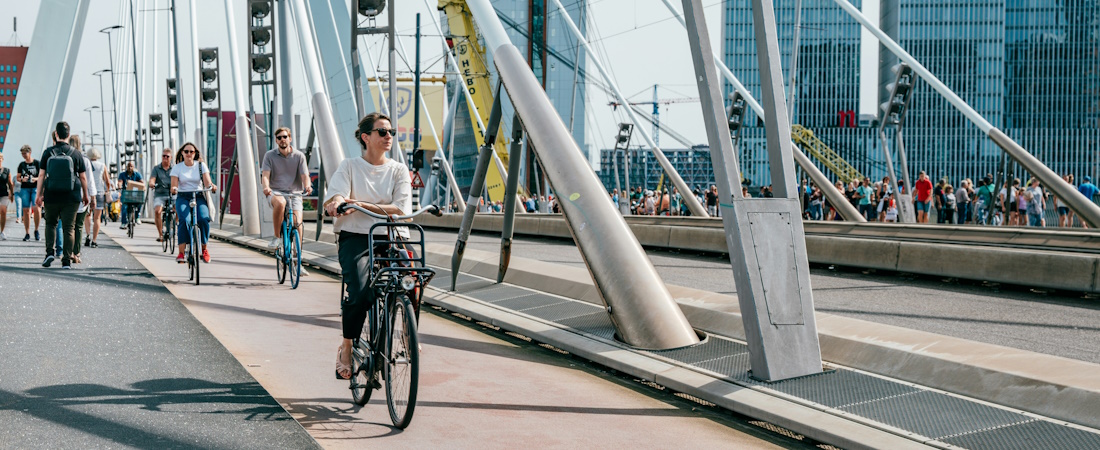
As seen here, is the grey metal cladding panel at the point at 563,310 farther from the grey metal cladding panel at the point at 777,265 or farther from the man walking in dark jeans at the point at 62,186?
the man walking in dark jeans at the point at 62,186

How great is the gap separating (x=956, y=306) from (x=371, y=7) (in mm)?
10265

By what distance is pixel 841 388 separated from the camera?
234 inches

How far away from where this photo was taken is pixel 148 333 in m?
7.94

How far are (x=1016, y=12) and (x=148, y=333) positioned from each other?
382ft

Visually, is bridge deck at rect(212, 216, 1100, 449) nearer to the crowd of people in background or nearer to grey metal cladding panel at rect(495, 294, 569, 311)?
grey metal cladding panel at rect(495, 294, 569, 311)

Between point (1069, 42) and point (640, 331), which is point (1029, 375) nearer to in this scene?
point (640, 331)

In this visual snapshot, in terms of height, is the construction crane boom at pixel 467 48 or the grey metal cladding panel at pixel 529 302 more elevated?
the construction crane boom at pixel 467 48

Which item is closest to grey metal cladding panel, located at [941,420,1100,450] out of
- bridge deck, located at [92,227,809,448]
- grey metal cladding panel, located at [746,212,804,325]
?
bridge deck, located at [92,227,809,448]

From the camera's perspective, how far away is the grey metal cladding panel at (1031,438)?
15.2ft

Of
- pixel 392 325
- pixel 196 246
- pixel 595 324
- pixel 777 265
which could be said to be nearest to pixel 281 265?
pixel 196 246

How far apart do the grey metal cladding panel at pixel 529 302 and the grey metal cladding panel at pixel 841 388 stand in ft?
12.6

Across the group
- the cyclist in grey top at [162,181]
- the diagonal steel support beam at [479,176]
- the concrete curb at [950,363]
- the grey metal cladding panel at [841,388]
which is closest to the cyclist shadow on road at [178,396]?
the concrete curb at [950,363]

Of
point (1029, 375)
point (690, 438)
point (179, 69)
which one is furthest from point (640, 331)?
point (179, 69)

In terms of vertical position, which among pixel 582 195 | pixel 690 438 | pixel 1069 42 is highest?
pixel 1069 42
